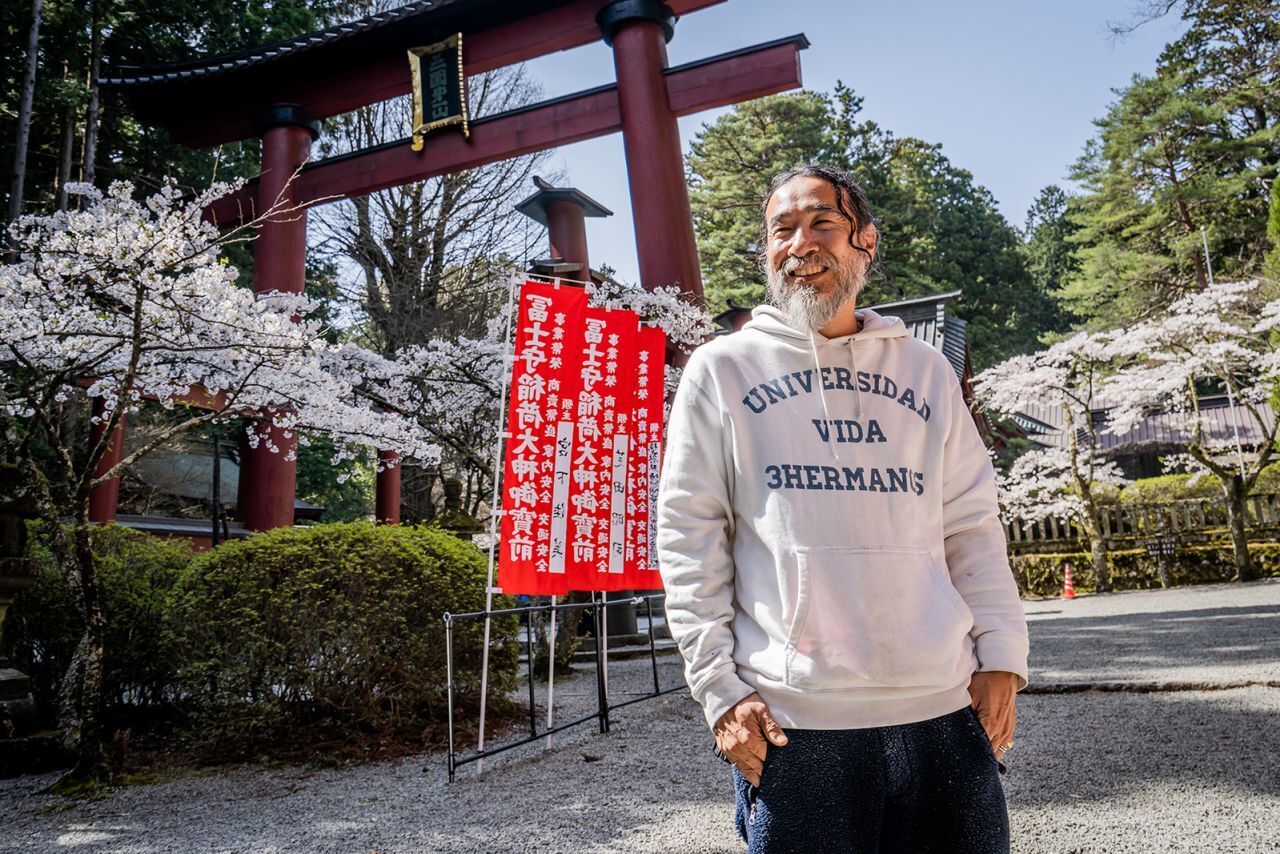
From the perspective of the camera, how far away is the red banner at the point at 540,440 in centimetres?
468

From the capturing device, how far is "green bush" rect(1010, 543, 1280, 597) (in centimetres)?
1400

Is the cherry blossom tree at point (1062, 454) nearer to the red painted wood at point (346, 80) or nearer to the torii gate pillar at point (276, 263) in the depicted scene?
the red painted wood at point (346, 80)

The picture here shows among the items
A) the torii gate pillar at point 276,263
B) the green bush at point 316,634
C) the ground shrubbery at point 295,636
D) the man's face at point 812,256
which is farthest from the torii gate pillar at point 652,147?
the man's face at point 812,256

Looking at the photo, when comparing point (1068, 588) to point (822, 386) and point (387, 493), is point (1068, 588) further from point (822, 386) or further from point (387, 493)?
point (822, 386)

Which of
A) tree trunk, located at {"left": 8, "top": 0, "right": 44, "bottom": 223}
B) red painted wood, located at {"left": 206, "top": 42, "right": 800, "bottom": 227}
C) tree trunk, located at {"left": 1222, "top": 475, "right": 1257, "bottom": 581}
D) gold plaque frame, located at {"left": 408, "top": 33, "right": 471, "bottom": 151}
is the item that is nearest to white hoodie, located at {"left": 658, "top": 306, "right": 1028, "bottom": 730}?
red painted wood, located at {"left": 206, "top": 42, "right": 800, "bottom": 227}

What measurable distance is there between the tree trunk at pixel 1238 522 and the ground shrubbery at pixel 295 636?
43.1 ft

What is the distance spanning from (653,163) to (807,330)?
24.5 feet

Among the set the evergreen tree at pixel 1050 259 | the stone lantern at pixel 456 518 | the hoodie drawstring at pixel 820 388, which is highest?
the evergreen tree at pixel 1050 259

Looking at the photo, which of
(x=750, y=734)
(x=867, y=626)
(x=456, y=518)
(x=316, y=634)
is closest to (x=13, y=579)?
(x=316, y=634)

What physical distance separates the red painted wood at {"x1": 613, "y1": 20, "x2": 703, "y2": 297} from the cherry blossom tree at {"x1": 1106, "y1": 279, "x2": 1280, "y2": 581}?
34.3 ft

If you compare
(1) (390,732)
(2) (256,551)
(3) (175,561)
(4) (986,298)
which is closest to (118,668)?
(3) (175,561)

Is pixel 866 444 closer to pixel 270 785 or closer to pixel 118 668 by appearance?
pixel 270 785

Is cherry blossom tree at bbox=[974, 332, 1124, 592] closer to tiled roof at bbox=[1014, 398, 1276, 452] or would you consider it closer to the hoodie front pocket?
tiled roof at bbox=[1014, 398, 1276, 452]

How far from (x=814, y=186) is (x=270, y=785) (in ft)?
13.7
